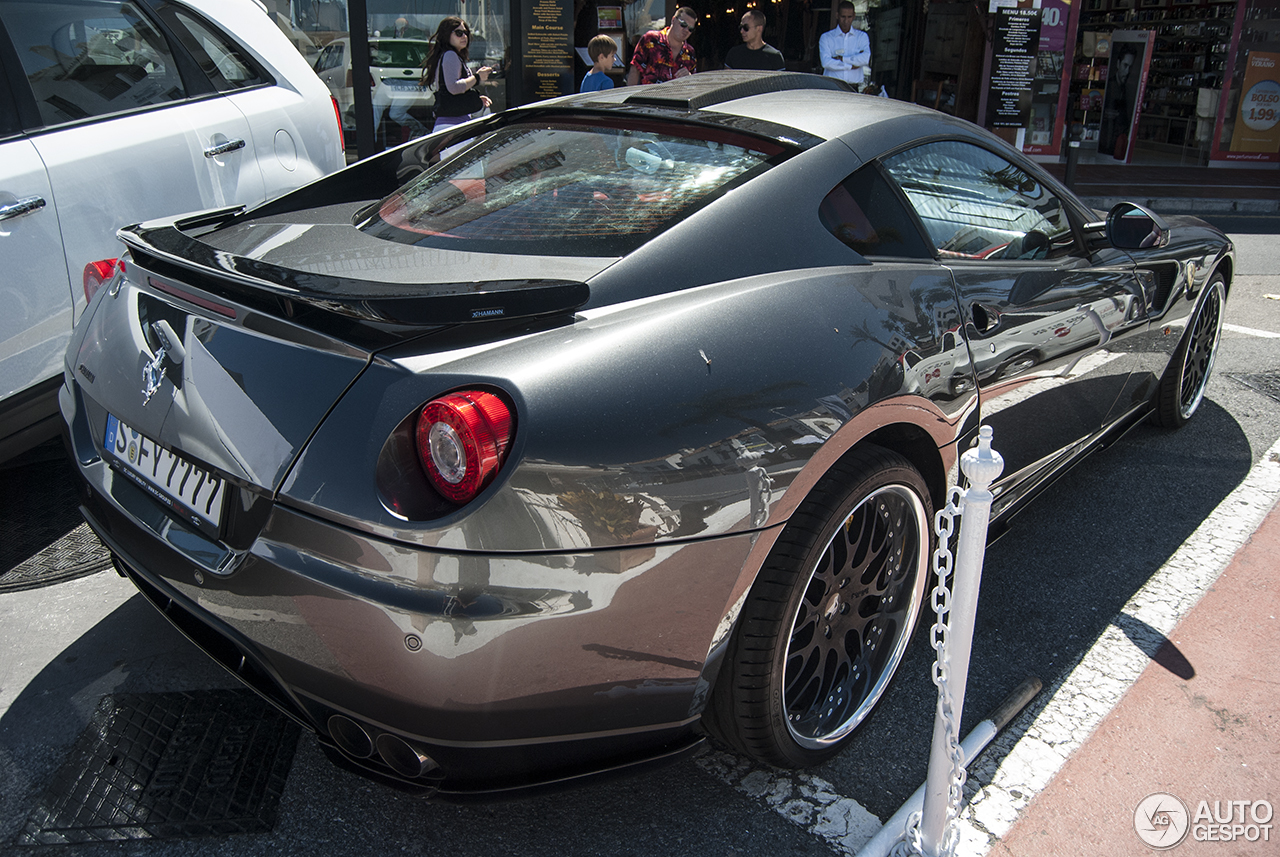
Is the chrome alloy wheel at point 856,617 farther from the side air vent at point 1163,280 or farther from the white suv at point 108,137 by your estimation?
the white suv at point 108,137

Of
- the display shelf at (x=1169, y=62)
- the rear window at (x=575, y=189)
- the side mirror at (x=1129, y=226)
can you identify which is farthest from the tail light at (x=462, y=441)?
the display shelf at (x=1169, y=62)

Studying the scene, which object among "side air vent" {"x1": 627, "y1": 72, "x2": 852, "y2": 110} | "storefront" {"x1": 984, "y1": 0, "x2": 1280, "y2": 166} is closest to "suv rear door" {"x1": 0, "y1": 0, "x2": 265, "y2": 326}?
"side air vent" {"x1": 627, "y1": 72, "x2": 852, "y2": 110}

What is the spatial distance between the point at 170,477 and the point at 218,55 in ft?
10.1

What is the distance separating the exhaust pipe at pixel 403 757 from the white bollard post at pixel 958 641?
3.08 ft

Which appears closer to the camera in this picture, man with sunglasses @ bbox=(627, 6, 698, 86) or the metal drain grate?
the metal drain grate

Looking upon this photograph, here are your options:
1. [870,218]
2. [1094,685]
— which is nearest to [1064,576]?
[1094,685]

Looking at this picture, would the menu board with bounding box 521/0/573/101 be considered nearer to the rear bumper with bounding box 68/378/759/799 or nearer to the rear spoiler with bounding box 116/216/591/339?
the rear spoiler with bounding box 116/216/591/339

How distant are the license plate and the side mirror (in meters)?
2.78

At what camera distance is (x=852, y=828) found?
6.84 feet

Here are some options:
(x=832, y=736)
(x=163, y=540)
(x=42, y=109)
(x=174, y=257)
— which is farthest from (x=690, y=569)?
(x=42, y=109)

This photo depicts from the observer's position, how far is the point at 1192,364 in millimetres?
4223

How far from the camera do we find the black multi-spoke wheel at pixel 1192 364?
157 inches

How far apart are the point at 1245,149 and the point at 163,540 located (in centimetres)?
1572

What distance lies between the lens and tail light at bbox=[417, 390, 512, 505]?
1.60 metres
